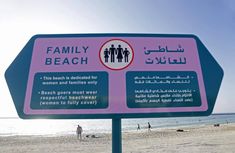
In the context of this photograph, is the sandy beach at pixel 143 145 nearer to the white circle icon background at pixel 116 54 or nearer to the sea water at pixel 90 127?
the white circle icon background at pixel 116 54

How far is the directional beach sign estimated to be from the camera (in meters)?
2.89

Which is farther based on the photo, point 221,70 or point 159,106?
point 221,70

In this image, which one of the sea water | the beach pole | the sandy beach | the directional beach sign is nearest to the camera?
the directional beach sign

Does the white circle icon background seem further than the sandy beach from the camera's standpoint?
No

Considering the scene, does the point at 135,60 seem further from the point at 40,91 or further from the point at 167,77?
the point at 40,91

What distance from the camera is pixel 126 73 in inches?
119

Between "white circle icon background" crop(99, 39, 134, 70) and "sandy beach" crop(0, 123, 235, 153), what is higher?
"sandy beach" crop(0, 123, 235, 153)

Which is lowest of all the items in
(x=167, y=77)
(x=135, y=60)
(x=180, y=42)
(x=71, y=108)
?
(x=71, y=108)

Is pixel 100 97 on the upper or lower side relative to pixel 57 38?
lower

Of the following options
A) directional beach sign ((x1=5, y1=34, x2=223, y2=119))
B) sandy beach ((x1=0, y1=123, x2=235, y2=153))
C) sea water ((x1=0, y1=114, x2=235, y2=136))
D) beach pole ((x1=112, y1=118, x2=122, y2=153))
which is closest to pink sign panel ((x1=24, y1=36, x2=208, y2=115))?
directional beach sign ((x1=5, y1=34, x2=223, y2=119))

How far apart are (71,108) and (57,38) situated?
78 cm

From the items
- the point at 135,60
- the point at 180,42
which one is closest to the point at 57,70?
the point at 135,60

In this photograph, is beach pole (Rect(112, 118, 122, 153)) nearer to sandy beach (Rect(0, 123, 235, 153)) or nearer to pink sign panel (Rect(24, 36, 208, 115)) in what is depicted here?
pink sign panel (Rect(24, 36, 208, 115))

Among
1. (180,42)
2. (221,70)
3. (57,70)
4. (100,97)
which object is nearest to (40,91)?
(57,70)
